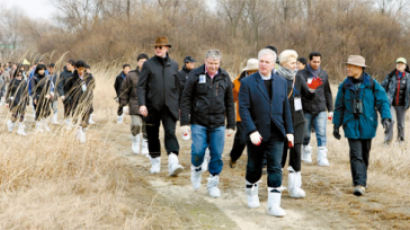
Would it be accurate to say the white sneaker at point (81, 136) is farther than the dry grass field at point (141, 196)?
Yes

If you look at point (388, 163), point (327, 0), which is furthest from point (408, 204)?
point (327, 0)

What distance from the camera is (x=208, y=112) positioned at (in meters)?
5.43

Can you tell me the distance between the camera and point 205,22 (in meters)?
32.9

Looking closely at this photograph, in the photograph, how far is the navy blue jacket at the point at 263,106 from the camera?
4.55 m

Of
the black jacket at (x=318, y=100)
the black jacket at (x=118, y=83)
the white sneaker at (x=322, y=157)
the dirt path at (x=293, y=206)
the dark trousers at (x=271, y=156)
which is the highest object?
the black jacket at (x=118, y=83)

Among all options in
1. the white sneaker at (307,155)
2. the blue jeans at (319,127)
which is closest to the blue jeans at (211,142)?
the blue jeans at (319,127)

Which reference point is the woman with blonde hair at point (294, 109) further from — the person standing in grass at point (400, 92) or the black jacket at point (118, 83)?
the black jacket at point (118, 83)

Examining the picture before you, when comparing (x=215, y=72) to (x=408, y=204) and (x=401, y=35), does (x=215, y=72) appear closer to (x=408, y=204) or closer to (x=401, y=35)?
(x=408, y=204)

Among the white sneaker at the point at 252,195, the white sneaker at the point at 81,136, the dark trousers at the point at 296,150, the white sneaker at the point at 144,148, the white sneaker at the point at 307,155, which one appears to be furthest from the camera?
the white sneaker at the point at 144,148

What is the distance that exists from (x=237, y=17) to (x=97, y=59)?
1306 centimetres

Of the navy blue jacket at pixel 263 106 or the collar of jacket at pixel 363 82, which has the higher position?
the collar of jacket at pixel 363 82

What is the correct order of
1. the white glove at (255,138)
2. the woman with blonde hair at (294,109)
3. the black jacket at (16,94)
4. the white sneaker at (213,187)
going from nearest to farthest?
the white glove at (255,138) < the woman with blonde hair at (294,109) < the white sneaker at (213,187) < the black jacket at (16,94)

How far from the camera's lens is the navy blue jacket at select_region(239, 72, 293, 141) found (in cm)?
455

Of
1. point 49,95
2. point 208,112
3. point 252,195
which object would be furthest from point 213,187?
point 49,95
